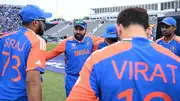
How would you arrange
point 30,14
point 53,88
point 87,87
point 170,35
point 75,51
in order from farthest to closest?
point 53,88 → point 170,35 → point 75,51 → point 30,14 → point 87,87

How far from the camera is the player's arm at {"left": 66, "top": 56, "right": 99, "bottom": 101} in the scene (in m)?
1.72

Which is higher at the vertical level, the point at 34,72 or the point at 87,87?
the point at 87,87

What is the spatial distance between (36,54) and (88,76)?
4.16 feet

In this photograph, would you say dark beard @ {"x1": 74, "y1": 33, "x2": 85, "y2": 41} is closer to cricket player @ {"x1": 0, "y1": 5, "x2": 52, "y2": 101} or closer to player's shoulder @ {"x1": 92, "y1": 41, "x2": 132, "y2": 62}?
cricket player @ {"x1": 0, "y1": 5, "x2": 52, "y2": 101}

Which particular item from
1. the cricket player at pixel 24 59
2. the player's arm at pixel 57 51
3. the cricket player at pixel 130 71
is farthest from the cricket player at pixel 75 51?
the cricket player at pixel 130 71

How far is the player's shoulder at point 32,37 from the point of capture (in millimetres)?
2984

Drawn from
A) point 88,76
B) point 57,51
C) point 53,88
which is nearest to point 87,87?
point 88,76

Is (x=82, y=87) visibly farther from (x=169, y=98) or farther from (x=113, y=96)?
(x=169, y=98)

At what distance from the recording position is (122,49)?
1.80 metres

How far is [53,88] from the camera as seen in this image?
364 inches

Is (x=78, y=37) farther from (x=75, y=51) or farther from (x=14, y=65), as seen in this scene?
(x=14, y=65)

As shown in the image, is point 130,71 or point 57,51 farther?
point 57,51

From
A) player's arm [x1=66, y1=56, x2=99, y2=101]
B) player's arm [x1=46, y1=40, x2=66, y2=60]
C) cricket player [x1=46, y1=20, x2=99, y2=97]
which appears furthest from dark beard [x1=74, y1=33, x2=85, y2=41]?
player's arm [x1=66, y1=56, x2=99, y2=101]

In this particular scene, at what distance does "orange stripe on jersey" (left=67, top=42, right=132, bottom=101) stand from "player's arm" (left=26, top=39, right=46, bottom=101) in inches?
44.9
